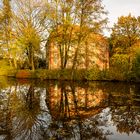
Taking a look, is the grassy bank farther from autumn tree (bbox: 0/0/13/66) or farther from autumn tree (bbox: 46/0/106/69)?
autumn tree (bbox: 0/0/13/66)

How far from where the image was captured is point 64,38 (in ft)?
145

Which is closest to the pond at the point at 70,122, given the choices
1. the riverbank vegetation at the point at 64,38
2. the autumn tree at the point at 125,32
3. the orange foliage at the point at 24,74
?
the riverbank vegetation at the point at 64,38

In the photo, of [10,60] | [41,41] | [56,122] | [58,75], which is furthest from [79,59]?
[56,122]

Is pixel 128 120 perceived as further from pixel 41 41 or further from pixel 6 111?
pixel 41 41

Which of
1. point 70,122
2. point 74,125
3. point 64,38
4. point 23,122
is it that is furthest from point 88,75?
point 74,125

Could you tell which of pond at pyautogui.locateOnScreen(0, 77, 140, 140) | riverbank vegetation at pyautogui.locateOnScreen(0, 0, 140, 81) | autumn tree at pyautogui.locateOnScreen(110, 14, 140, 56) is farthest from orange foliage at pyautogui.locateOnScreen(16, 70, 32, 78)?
pond at pyautogui.locateOnScreen(0, 77, 140, 140)

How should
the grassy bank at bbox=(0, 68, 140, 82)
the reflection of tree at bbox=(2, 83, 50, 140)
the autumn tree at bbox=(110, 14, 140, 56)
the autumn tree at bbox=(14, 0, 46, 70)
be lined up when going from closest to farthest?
the reflection of tree at bbox=(2, 83, 50, 140) → the grassy bank at bbox=(0, 68, 140, 82) → the autumn tree at bbox=(14, 0, 46, 70) → the autumn tree at bbox=(110, 14, 140, 56)

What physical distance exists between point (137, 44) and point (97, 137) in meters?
43.2

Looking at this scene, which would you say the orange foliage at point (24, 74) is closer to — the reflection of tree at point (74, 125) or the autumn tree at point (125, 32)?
the autumn tree at point (125, 32)

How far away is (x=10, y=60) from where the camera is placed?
54781mm

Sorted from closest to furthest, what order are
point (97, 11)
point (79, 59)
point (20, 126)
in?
1. point (20, 126)
2. point (97, 11)
3. point (79, 59)

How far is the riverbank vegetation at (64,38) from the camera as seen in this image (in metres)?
42.2

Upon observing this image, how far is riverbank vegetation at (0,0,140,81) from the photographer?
138 ft

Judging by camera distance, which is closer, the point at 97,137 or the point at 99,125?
the point at 97,137
